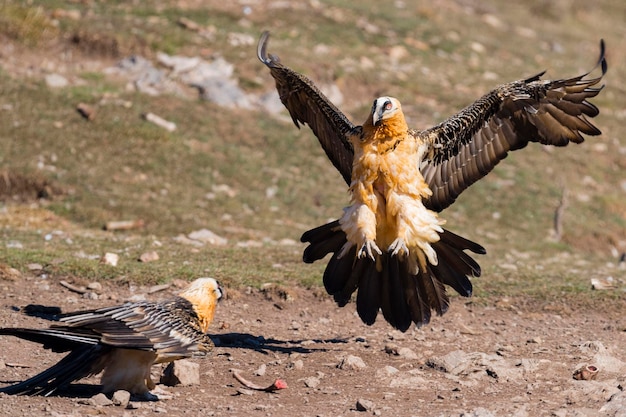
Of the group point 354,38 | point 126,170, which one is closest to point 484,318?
point 126,170

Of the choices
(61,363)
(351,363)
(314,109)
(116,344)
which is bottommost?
(61,363)

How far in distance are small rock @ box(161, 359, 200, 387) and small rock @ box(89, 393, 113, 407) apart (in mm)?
764

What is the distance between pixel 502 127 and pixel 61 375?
4838 millimetres

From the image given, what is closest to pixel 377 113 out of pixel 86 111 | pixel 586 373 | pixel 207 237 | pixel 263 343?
pixel 263 343

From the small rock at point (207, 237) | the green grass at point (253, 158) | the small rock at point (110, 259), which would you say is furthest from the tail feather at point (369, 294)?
the small rock at point (207, 237)

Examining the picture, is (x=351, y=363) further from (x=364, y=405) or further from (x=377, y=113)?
(x=377, y=113)

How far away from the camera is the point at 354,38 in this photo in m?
23.1

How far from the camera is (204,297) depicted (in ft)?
26.1

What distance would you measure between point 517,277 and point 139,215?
547cm

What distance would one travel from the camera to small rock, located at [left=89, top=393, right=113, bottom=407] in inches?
277

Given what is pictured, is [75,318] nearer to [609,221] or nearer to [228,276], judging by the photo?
[228,276]

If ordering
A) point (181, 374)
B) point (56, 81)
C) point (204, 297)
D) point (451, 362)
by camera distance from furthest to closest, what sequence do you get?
point (56, 81)
point (451, 362)
point (204, 297)
point (181, 374)

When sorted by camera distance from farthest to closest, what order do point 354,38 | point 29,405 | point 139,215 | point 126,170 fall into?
1. point 354,38
2. point 126,170
3. point 139,215
4. point 29,405

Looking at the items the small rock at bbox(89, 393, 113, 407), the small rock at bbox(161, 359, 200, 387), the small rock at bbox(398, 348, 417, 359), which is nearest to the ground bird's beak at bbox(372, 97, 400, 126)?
the small rock at bbox(398, 348, 417, 359)
